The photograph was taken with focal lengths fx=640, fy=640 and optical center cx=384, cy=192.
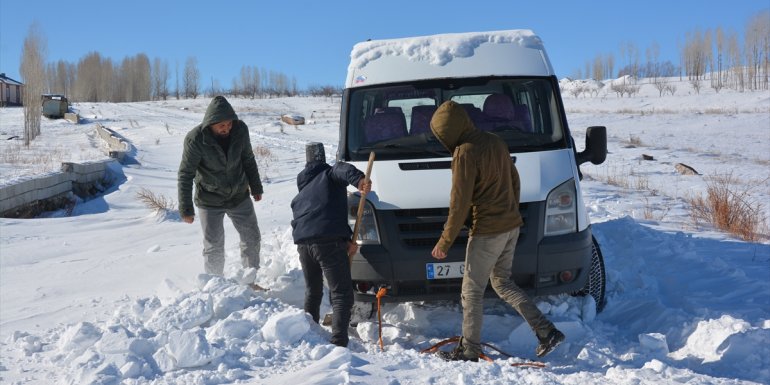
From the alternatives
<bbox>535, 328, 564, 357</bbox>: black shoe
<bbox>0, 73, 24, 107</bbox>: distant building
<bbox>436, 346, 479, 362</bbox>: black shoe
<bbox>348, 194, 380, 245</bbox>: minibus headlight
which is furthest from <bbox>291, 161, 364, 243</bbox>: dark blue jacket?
<bbox>0, 73, 24, 107</bbox>: distant building

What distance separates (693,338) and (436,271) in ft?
5.97

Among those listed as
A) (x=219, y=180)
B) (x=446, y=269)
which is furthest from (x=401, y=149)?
(x=219, y=180)

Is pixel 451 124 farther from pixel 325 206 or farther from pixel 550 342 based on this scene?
pixel 550 342

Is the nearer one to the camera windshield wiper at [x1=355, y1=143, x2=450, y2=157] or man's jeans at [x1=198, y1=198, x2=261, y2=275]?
windshield wiper at [x1=355, y1=143, x2=450, y2=157]

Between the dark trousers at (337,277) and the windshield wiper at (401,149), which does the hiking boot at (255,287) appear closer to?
the dark trousers at (337,277)

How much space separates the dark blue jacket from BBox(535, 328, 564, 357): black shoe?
1512mm

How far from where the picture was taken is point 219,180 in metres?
5.66

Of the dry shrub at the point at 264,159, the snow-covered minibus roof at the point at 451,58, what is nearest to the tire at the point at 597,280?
the snow-covered minibus roof at the point at 451,58

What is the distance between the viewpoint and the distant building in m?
68.9

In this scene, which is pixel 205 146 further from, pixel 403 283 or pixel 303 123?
pixel 303 123

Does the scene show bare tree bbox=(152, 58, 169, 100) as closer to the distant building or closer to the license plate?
the distant building

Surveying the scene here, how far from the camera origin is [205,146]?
5.54 meters

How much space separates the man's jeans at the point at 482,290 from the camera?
13.6ft

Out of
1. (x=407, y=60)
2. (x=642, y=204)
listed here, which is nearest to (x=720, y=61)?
(x=642, y=204)
